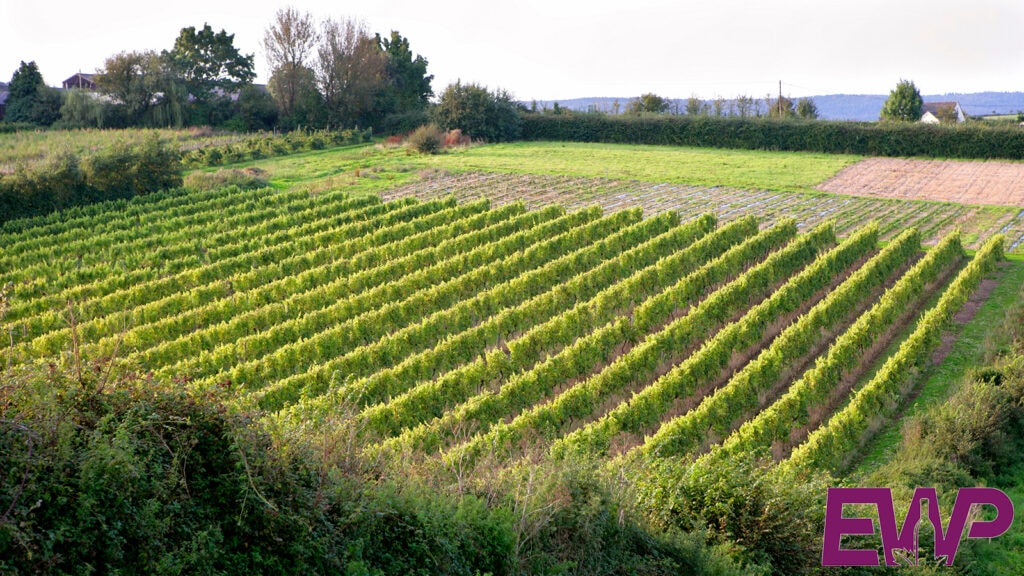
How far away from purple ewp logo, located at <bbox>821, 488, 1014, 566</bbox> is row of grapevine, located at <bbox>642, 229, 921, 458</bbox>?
9.19ft

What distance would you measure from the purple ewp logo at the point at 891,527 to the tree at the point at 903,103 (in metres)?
72.7

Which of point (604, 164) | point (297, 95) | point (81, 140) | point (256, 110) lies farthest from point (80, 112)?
point (604, 164)

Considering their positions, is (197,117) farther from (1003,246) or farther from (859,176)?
(1003,246)

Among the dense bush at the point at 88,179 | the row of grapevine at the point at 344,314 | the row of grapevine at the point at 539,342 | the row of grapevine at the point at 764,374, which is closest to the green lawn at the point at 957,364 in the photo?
the row of grapevine at the point at 764,374

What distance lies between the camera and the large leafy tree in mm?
59500

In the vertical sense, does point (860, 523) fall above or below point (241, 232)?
below

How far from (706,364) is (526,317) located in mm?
4578

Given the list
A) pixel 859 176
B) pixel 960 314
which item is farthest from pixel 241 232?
pixel 859 176

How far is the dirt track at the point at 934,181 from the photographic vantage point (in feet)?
120

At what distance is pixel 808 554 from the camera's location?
9.55 m

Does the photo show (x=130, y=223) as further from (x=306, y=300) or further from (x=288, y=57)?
(x=288, y=57)

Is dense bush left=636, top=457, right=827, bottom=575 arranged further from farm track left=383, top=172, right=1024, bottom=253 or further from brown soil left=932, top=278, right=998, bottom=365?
farm track left=383, top=172, right=1024, bottom=253

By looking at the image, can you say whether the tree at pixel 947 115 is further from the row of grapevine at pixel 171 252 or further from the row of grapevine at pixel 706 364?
the row of grapevine at pixel 171 252

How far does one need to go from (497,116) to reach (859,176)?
25.3 m
